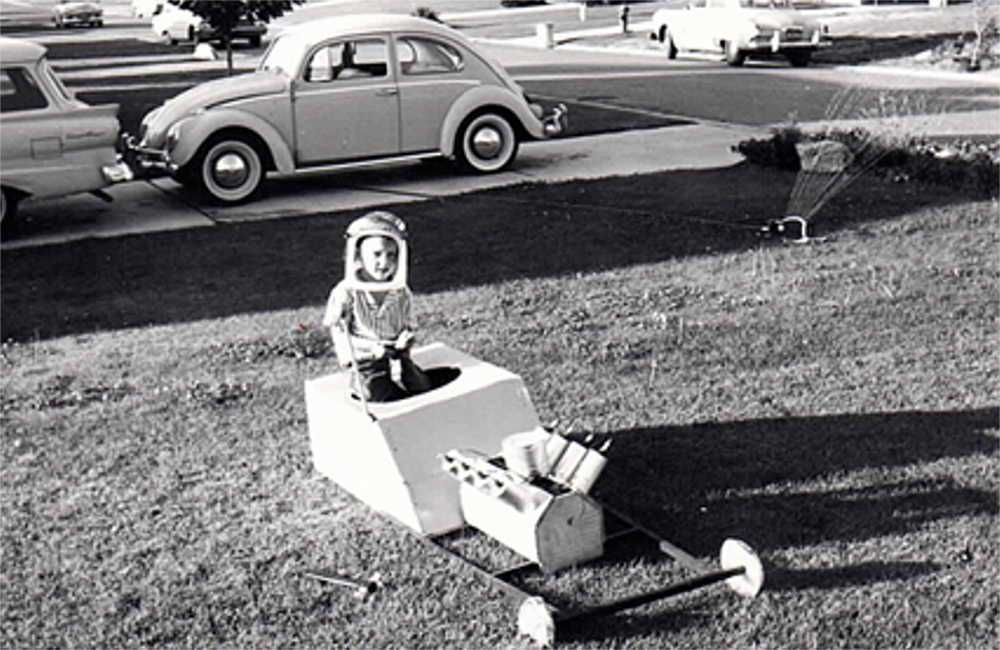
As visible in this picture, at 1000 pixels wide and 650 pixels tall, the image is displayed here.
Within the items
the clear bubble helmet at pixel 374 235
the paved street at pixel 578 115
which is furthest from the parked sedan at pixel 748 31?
the clear bubble helmet at pixel 374 235

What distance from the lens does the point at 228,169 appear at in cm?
1299

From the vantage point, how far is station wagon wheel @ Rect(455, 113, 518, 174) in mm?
14062

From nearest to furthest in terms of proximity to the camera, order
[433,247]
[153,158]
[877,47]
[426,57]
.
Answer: [433,247] → [153,158] → [426,57] → [877,47]

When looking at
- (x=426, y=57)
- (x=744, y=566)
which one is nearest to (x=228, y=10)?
(x=426, y=57)

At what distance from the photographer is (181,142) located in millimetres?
12734

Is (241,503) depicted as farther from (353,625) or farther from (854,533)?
(854,533)

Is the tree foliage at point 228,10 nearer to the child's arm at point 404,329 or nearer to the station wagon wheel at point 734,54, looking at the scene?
the station wagon wheel at point 734,54

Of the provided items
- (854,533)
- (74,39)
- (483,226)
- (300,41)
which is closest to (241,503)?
(854,533)

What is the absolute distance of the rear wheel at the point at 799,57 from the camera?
81.7 ft

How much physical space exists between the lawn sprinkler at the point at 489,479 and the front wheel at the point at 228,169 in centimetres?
708

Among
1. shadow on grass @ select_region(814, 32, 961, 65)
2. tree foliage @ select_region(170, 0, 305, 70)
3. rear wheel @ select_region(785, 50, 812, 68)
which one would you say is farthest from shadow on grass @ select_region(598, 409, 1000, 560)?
shadow on grass @ select_region(814, 32, 961, 65)

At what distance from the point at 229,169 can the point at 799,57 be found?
14739 mm

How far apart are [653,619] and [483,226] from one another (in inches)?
272

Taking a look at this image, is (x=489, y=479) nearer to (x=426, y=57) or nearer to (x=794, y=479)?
(x=794, y=479)
